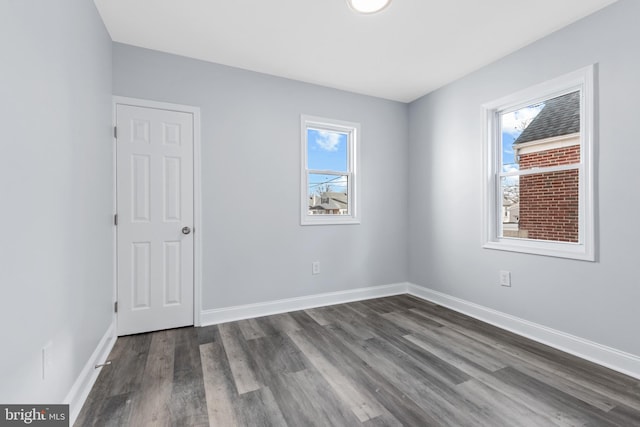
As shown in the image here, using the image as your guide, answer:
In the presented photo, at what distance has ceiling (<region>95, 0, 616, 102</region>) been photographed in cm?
208

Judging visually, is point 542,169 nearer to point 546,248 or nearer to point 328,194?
point 546,248

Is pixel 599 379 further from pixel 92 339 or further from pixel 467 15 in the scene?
pixel 92 339

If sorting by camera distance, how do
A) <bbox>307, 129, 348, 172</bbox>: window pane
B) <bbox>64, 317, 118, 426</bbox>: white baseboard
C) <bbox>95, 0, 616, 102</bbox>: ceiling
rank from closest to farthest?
1. <bbox>64, 317, 118, 426</bbox>: white baseboard
2. <bbox>95, 0, 616, 102</bbox>: ceiling
3. <bbox>307, 129, 348, 172</bbox>: window pane

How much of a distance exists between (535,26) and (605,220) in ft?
5.34

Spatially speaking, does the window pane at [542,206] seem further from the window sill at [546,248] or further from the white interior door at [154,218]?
the white interior door at [154,218]

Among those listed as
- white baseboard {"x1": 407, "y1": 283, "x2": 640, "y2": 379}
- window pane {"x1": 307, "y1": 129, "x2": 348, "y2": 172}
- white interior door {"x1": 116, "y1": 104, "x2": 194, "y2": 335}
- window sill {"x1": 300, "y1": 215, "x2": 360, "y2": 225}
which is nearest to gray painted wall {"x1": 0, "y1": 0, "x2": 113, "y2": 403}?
white interior door {"x1": 116, "y1": 104, "x2": 194, "y2": 335}

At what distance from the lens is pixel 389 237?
3857 mm

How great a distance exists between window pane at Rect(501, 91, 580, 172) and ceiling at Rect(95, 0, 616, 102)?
23.6 inches

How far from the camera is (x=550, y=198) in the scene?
252 cm

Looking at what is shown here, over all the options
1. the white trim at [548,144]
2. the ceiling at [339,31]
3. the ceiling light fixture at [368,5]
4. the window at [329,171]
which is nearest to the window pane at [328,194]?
the window at [329,171]

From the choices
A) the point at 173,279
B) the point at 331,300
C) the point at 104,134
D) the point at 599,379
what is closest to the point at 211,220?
the point at 173,279

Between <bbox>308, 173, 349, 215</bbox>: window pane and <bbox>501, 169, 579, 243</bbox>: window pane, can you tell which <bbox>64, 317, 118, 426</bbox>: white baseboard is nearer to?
<bbox>308, 173, 349, 215</bbox>: window pane

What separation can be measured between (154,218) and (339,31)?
2.35 metres

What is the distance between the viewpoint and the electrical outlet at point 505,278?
8.90 ft
